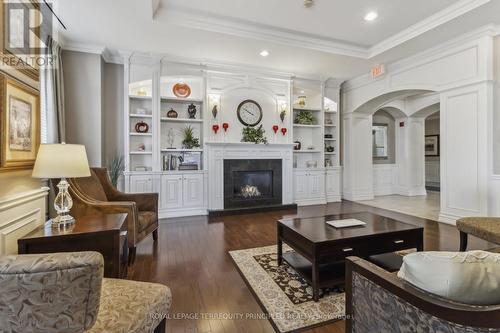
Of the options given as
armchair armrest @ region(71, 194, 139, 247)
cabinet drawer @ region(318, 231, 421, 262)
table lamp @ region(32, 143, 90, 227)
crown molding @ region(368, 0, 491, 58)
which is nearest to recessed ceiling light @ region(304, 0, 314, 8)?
crown molding @ region(368, 0, 491, 58)

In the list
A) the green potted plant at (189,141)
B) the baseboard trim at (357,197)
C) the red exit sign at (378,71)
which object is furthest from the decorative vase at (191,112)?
the baseboard trim at (357,197)

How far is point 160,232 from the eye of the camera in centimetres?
388

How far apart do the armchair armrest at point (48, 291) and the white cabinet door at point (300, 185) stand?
17.2ft

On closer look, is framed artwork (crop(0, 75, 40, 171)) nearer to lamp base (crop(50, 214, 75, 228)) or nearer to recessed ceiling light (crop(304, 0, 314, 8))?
lamp base (crop(50, 214, 75, 228))

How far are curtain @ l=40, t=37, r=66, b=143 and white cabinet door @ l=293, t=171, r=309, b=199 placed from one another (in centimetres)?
445

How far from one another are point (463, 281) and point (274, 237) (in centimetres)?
287

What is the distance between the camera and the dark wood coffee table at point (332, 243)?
2.03 meters

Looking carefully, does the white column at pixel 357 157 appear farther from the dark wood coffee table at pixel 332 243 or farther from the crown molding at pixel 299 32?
the dark wood coffee table at pixel 332 243

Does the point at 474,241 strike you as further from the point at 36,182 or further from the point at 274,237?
the point at 36,182

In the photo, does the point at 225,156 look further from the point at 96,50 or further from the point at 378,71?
the point at 378,71

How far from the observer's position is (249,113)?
551 cm

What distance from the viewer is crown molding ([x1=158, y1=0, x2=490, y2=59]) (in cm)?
352

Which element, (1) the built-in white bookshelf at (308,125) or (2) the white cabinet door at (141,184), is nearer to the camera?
(2) the white cabinet door at (141,184)

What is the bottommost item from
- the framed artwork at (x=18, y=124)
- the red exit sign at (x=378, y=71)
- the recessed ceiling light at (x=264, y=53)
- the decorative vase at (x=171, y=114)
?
the framed artwork at (x=18, y=124)
